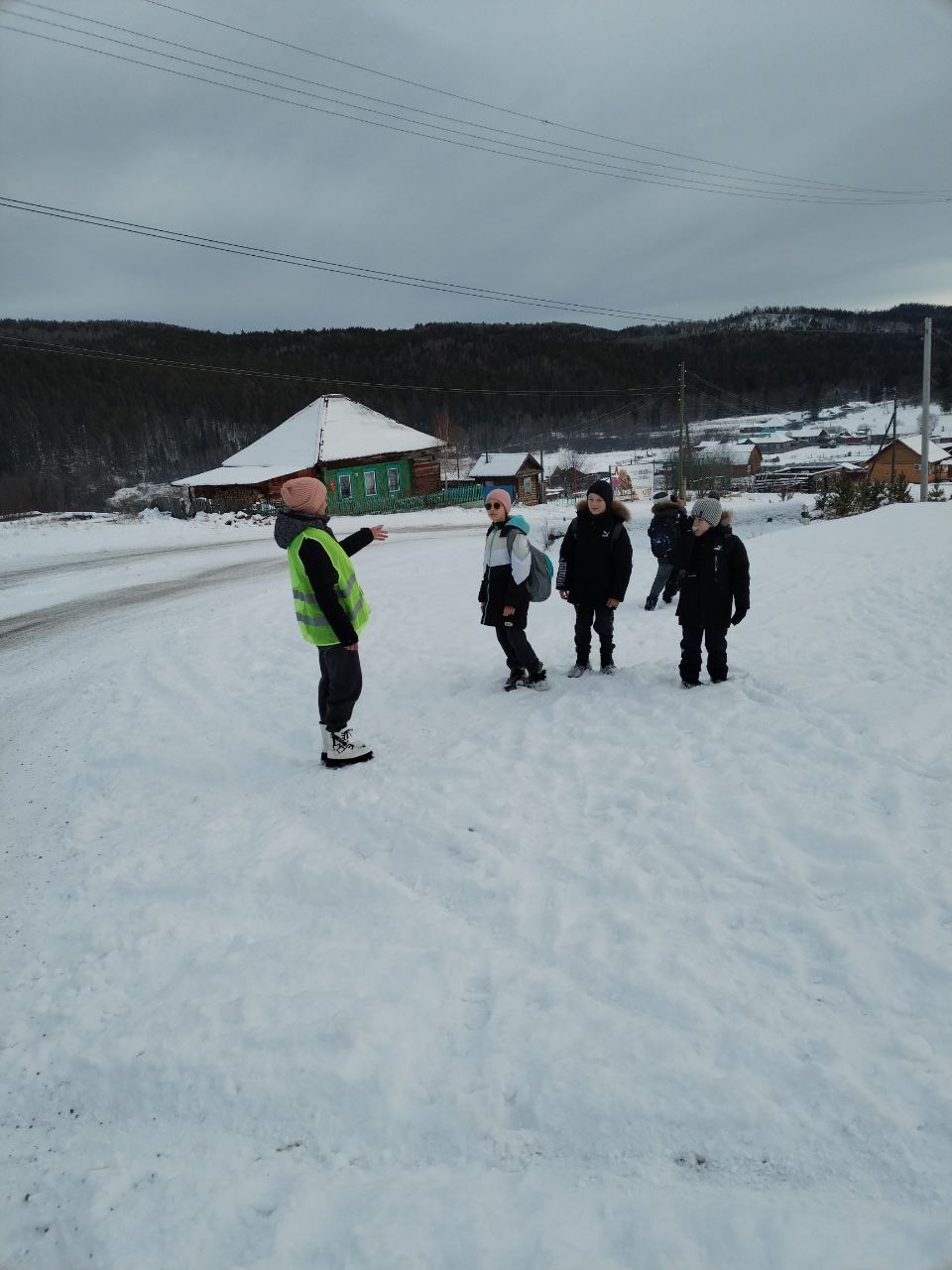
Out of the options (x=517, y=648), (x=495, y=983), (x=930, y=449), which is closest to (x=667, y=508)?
(x=517, y=648)

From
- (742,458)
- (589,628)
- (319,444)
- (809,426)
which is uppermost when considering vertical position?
→ (809,426)

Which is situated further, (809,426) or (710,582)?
(809,426)

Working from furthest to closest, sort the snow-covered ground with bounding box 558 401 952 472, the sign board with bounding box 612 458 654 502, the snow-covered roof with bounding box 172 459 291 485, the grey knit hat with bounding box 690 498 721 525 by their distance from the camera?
the snow-covered ground with bounding box 558 401 952 472 → the sign board with bounding box 612 458 654 502 → the snow-covered roof with bounding box 172 459 291 485 → the grey knit hat with bounding box 690 498 721 525

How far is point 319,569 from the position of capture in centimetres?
422

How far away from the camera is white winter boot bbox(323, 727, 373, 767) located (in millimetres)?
4801

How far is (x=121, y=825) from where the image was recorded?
14.0 ft

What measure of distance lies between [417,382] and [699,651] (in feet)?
391

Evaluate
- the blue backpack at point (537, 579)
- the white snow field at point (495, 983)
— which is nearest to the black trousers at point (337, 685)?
the white snow field at point (495, 983)

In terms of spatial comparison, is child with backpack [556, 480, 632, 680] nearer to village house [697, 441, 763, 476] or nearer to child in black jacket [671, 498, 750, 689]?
child in black jacket [671, 498, 750, 689]

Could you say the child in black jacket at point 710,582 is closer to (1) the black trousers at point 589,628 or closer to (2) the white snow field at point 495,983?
(2) the white snow field at point 495,983

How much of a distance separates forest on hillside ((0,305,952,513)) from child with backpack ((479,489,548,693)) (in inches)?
2074

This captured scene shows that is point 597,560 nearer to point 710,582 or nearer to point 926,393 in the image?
point 710,582

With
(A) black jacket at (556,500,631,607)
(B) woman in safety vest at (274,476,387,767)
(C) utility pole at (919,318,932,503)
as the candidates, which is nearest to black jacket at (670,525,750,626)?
(A) black jacket at (556,500,631,607)

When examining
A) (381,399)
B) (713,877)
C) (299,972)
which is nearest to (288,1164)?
(299,972)
